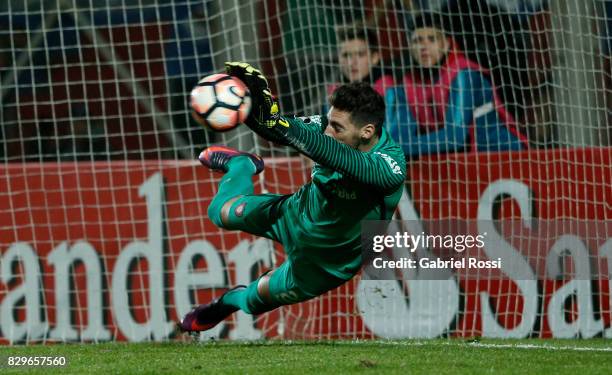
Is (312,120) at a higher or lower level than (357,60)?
lower

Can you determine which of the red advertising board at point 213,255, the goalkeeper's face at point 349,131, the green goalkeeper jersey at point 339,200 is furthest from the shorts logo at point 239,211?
the red advertising board at point 213,255

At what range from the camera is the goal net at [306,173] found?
994 centimetres

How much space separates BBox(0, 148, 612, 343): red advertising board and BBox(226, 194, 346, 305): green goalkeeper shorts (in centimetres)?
206

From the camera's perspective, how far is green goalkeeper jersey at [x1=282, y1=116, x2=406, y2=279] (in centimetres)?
691

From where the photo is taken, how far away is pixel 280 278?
25.7ft

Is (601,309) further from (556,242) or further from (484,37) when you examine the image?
(484,37)

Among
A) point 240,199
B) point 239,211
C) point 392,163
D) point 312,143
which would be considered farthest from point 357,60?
point 312,143

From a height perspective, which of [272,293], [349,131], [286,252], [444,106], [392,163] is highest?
[444,106]

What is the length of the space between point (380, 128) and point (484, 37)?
3488 millimetres

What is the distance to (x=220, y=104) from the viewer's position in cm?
623

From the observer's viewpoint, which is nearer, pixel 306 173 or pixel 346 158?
pixel 346 158

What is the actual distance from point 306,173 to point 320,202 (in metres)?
2.60

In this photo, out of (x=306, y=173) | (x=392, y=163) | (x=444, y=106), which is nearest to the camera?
(x=392, y=163)

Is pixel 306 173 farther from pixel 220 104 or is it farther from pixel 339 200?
pixel 220 104
